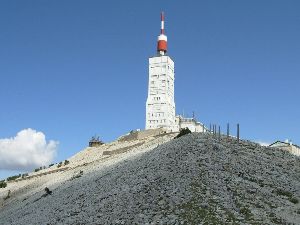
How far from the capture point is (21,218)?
185 feet

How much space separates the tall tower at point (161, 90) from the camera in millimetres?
164500

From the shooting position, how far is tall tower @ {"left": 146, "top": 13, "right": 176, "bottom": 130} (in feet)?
540

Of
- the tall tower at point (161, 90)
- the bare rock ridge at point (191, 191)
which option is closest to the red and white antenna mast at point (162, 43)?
the tall tower at point (161, 90)

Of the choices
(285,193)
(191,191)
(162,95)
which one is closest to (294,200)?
(285,193)

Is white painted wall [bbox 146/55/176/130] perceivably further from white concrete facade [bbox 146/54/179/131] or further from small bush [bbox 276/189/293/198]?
small bush [bbox 276/189/293/198]

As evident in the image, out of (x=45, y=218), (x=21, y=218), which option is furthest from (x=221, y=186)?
(x=21, y=218)

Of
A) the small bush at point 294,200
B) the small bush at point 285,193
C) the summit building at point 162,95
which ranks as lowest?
the small bush at point 294,200

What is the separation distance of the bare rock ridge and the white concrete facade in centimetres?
10138

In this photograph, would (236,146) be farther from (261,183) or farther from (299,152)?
(299,152)

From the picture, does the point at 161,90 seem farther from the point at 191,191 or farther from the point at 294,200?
the point at 191,191

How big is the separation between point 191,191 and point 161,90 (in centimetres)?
12913

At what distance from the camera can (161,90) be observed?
169m

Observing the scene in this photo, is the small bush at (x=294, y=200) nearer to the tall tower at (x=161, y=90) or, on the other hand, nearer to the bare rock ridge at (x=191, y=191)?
the bare rock ridge at (x=191, y=191)

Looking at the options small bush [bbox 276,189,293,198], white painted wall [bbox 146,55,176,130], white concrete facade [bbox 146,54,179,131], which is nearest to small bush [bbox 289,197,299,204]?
small bush [bbox 276,189,293,198]
